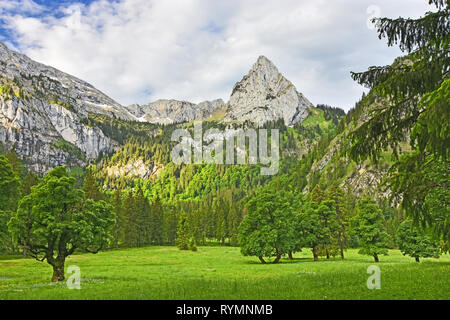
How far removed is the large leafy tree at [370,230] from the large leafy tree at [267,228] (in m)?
12.2

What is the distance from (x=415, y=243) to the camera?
51.7 m

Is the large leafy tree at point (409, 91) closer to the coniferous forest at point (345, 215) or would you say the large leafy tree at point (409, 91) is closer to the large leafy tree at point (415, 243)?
the coniferous forest at point (345, 215)

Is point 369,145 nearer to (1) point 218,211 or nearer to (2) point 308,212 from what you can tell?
(2) point 308,212

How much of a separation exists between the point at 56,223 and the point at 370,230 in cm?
4942

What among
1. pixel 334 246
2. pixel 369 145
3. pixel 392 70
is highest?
pixel 392 70

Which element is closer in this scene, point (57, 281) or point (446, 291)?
point (446, 291)

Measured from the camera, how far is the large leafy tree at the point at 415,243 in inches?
1981

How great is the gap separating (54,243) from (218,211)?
107947 millimetres

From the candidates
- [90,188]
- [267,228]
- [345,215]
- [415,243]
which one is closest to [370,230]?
[415,243]
